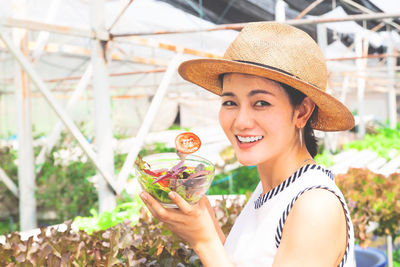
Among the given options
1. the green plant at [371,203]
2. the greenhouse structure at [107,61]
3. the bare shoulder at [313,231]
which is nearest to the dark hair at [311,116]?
the bare shoulder at [313,231]

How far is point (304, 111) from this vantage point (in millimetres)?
1257

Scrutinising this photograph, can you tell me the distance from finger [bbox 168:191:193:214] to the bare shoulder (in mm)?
260

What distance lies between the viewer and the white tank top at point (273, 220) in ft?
3.69

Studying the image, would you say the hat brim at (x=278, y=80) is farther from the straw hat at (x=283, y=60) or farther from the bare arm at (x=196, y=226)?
the bare arm at (x=196, y=226)

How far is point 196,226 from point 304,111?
1.61 ft

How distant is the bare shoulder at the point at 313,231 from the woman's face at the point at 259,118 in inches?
7.5

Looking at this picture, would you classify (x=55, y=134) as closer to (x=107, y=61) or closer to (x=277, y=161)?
(x=107, y=61)

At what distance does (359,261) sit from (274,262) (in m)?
2.49

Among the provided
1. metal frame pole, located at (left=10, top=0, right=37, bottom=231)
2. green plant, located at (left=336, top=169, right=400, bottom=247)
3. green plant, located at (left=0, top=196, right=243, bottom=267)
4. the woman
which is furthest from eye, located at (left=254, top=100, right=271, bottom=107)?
metal frame pole, located at (left=10, top=0, right=37, bottom=231)

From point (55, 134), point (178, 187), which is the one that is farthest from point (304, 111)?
point (55, 134)

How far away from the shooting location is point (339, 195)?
109 centimetres

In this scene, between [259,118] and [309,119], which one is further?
[309,119]

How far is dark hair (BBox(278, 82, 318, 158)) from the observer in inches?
47.1

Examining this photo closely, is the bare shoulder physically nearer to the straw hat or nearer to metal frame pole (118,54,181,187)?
the straw hat
